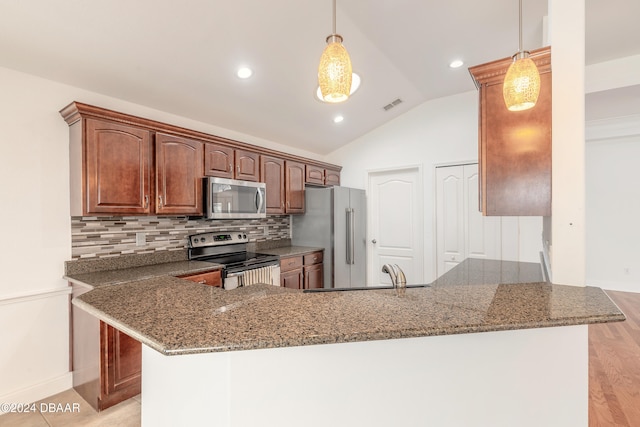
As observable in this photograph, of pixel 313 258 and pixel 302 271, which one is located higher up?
pixel 313 258

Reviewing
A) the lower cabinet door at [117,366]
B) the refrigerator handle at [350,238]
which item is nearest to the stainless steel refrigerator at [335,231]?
the refrigerator handle at [350,238]

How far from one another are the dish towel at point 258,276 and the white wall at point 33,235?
1.41 m

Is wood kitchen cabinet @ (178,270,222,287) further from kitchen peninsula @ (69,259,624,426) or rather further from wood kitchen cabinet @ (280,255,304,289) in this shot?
kitchen peninsula @ (69,259,624,426)

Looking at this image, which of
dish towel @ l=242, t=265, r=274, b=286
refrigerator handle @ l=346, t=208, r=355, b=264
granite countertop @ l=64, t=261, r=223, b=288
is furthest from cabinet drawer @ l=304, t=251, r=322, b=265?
granite countertop @ l=64, t=261, r=223, b=288

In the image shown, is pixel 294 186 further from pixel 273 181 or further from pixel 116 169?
pixel 116 169

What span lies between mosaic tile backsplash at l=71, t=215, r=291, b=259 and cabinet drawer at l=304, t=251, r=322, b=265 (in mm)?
951

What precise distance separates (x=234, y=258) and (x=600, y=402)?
3273mm

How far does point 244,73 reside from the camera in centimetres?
275

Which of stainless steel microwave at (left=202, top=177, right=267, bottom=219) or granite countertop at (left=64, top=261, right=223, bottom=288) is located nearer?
granite countertop at (left=64, top=261, right=223, bottom=288)

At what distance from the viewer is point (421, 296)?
3.91ft

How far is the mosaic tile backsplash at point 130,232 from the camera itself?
2.47 metres

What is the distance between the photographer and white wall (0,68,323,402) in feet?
6.99

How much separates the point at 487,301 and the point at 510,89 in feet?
3.20

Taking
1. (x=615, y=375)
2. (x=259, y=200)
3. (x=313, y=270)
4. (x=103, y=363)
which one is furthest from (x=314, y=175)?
(x=615, y=375)
